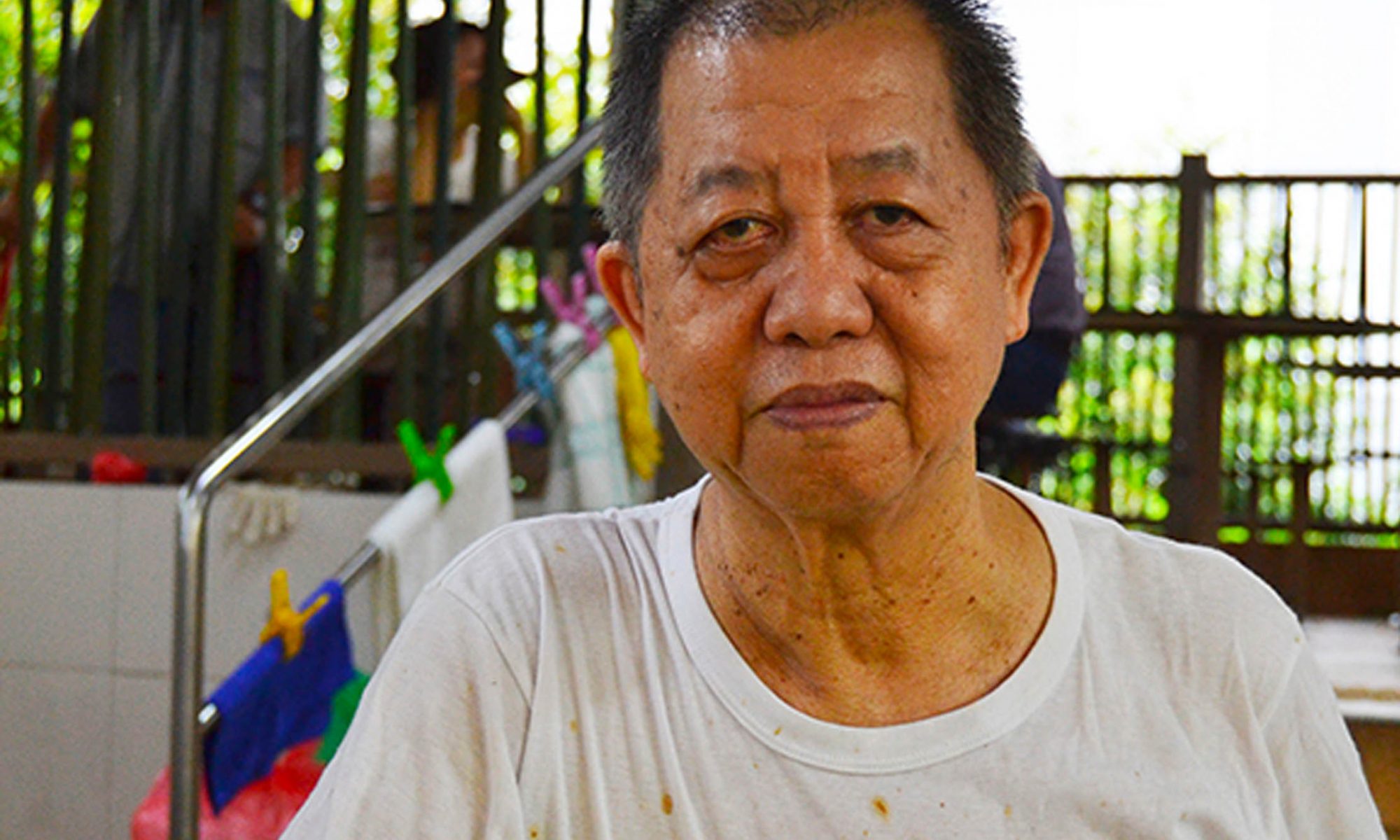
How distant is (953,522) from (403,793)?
0.43m

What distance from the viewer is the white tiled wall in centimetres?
318

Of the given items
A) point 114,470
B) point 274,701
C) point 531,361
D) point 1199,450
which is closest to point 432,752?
point 274,701

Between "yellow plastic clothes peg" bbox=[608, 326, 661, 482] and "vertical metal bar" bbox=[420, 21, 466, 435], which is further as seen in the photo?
"vertical metal bar" bbox=[420, 21, 466, 435]

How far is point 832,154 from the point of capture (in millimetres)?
1063

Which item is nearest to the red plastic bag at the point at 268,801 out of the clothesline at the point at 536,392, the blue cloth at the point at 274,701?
the blue cloth at the point at 274,701

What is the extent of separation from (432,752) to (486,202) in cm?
240

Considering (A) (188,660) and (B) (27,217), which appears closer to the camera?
(A) (188,660)

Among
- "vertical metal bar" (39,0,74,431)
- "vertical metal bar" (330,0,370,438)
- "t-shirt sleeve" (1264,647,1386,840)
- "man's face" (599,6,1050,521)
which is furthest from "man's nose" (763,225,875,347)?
"vertical metal bar" (39,0,74,431)

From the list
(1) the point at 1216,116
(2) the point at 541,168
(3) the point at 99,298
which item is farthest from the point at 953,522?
(1) the point at 1216,116

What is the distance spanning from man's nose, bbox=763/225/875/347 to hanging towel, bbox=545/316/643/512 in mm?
1700

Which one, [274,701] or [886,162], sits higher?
[886,162]

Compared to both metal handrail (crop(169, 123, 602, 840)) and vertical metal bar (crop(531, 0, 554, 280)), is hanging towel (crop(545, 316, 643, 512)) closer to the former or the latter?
metal handrail (crop(169, 123, 602, 840))

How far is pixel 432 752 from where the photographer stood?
1079 millimetres

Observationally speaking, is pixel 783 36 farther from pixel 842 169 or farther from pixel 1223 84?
pixel 1223 84
